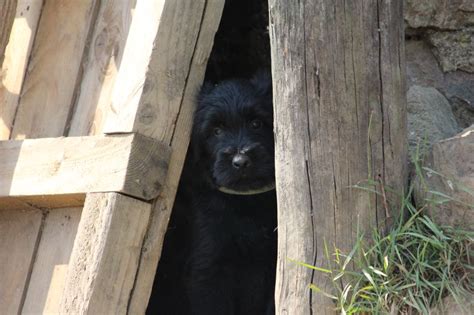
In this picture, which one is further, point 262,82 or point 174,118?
point 262,82

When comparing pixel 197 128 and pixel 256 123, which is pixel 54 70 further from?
pixel 256 123

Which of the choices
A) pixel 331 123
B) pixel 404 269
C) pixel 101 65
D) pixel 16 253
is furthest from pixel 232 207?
pixel 404 269

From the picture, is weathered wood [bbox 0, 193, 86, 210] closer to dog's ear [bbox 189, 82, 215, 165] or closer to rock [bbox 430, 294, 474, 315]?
dog's ear [bbox 189, 82, 215, 165]

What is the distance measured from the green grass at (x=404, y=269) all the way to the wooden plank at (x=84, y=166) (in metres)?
0.94

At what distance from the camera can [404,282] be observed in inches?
119

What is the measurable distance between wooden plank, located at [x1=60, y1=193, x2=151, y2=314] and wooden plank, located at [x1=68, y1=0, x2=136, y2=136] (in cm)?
59

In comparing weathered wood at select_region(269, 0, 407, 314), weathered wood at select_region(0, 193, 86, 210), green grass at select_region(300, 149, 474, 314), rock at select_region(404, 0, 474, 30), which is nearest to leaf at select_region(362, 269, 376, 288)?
green grass at select_region(300, 149, 474, 314)

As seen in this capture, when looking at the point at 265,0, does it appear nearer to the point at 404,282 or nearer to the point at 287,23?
the point at 287,23

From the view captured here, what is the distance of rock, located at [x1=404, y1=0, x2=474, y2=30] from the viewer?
4.53m

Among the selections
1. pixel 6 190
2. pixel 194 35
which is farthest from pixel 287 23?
pixel 6 190

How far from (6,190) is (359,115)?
1.74 meters

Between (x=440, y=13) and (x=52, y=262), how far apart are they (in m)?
2.31

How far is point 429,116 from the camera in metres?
4.09

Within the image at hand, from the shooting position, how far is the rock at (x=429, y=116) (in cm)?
398
